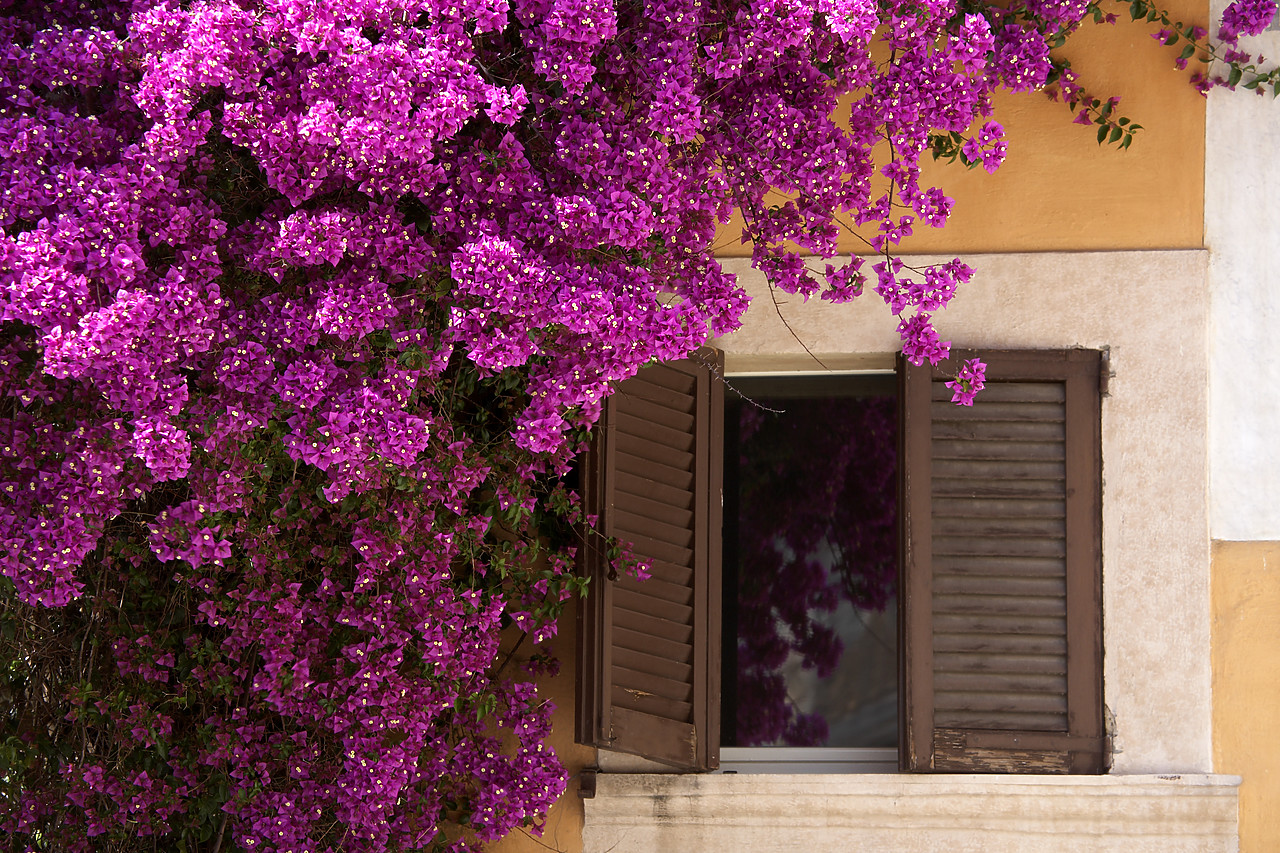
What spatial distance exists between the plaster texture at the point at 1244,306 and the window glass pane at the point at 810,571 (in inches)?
122

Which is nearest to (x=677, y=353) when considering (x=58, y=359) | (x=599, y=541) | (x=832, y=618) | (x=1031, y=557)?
(x=599, y=541)

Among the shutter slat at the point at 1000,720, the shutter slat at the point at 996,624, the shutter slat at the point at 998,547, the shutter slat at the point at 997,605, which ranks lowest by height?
the shutter slat at the point at 1000,720

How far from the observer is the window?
3953mm

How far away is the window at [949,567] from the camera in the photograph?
3953mm

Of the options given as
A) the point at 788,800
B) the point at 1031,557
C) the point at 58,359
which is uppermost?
the point at 58,359

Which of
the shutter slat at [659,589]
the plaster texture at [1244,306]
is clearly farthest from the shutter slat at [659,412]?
the plaster texture at [1244,306]

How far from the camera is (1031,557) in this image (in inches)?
159

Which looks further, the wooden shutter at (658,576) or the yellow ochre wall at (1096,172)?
the yellow ochre wall at (1096,172)

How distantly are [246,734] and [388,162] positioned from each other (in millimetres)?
1851

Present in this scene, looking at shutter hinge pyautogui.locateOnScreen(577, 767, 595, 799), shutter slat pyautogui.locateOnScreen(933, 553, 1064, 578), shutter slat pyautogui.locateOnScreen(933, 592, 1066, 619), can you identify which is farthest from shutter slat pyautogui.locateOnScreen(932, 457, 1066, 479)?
shutter hinge pyautogui.locateOnScreen(577, 767, 595, 799)

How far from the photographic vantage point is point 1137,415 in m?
4.08

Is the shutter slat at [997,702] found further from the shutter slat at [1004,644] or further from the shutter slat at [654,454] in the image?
the shutter slat at [654,454]

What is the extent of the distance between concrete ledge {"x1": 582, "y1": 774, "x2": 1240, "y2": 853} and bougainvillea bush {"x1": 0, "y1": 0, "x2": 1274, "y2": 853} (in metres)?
0.46

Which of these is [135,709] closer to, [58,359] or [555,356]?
[58,359]
